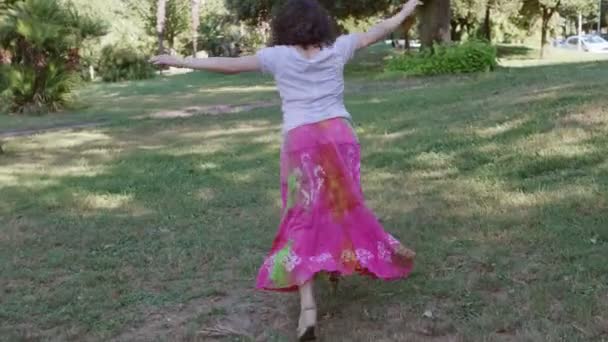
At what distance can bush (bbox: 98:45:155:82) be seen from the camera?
3769cm

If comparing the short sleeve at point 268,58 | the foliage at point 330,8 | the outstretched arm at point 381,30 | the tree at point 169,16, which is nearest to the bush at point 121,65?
the foliage at point 330,8

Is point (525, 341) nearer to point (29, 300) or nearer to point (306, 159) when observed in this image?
point (306, 159)

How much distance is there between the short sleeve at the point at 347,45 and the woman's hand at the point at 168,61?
0.80m

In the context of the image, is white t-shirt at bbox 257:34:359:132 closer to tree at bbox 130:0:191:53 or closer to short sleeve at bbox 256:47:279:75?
short sleeve at bbox 256:47:279:75

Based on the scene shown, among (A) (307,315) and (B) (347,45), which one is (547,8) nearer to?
(B) (347,45)

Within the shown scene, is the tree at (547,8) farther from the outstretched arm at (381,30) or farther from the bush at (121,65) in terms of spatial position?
the outstretched arm at (381,30)

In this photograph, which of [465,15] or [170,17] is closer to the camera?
[465,15]

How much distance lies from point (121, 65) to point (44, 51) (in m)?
20.1

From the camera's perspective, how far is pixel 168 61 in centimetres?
400

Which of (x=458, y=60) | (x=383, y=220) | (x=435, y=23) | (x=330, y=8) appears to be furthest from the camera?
(x=330, y=8)

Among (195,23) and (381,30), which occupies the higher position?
(381,30)

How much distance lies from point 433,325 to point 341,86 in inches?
50.6

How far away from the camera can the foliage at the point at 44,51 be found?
56.1 feet

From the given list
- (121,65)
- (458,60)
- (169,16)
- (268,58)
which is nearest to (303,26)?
(268,58)
